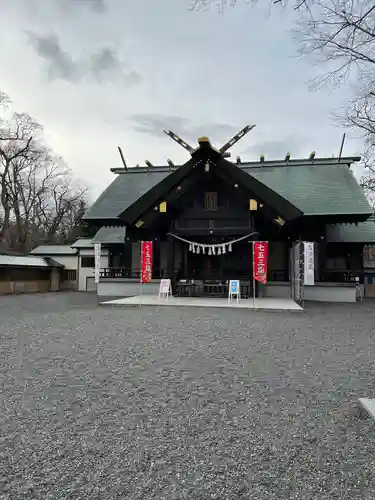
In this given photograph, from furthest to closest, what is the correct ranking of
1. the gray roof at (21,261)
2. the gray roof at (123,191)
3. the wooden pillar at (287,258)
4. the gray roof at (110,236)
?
1. the gray roof at (21,261)
2. the gray roof at (110,236)
3. the gray roof at (123,191)
4. the wooden pillar at (287,258)

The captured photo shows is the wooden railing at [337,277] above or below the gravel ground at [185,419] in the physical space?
above

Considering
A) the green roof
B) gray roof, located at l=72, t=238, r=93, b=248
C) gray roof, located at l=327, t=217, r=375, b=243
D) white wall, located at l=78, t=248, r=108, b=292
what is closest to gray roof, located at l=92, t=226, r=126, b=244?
gray roof, located at l=72, t=238, r=93, b=248

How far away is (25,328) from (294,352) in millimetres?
5291

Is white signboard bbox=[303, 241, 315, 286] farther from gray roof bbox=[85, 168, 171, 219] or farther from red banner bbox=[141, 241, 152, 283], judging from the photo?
gray roof bbox=[85, 168, 171, 219]

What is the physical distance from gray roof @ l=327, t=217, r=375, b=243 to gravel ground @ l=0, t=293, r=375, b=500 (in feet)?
39.1

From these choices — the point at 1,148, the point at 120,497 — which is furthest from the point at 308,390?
the point at 1,148

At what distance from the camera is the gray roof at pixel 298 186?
618 inches

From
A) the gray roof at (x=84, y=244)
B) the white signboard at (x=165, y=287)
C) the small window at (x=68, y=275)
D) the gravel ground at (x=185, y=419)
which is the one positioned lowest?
the gravel ground at (x=185, y=419)

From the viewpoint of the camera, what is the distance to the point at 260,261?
1180 cm

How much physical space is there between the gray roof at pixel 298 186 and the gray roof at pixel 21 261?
633 centimetres

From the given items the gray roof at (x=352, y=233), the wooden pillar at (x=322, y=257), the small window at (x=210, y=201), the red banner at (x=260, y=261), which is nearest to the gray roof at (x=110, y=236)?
the small window at (x=210, y=201)

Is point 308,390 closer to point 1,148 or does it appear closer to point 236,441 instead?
point 236,441

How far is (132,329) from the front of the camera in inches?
294

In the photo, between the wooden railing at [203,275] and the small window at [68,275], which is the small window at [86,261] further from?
the wooden railing at [203,275]
